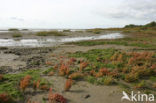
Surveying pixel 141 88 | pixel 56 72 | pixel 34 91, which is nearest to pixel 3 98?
pixel 34 91

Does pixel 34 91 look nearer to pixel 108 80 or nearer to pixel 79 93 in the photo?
pixel 79 93

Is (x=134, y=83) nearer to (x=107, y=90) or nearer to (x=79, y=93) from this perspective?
(x=107, y=90)

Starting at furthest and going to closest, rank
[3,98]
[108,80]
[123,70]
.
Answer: [123,70], [108,80], [3,98]

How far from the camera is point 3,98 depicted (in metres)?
4.22

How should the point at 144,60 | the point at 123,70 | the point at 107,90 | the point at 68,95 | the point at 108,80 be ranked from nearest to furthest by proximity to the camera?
the point at 68,95
the point at 107,90
the point at 108,80
the point at 123,70
the point at 144,60

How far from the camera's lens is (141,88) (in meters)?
5.41

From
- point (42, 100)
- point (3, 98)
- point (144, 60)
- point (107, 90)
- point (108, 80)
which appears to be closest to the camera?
point (3, 98)

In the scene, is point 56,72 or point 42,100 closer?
point 42,100

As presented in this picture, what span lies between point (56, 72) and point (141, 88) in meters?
4.33

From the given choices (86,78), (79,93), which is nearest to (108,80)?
(86,78)

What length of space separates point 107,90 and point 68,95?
5.44ft

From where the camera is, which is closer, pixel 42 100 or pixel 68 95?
pixel 42 100

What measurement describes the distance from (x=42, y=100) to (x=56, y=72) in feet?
9.01

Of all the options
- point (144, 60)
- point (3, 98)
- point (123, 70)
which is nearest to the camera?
point (3, 98)
